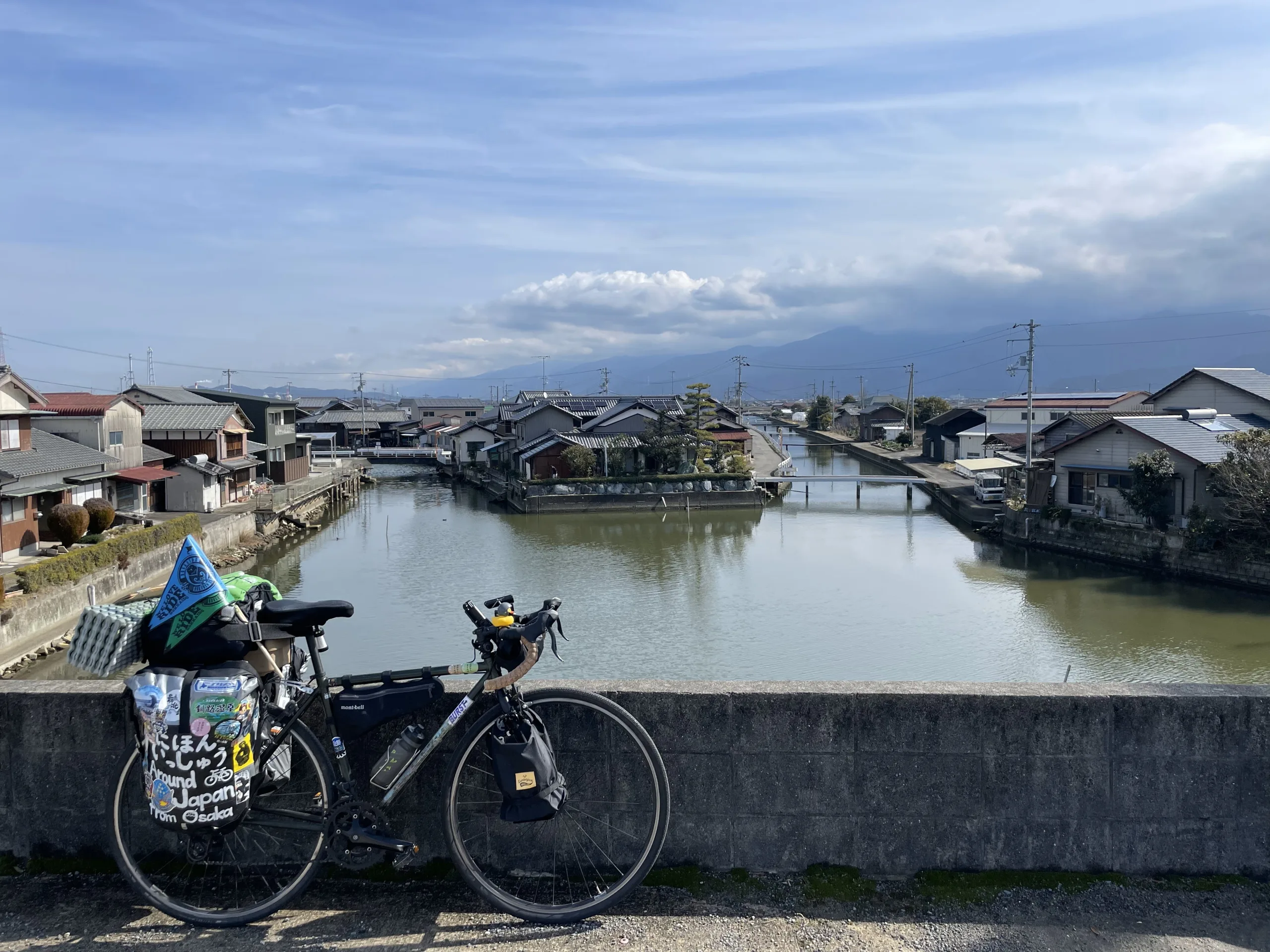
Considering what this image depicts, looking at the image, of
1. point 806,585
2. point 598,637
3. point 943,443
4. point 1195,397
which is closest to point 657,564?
point 806,585

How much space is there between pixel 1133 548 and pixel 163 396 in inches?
1248

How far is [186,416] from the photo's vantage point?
29156 millimetres

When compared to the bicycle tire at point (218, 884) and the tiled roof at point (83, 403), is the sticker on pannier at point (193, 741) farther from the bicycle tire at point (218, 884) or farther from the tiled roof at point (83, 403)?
the tiled roof at point (83, 403)

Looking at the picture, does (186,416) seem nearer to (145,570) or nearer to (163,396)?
(163,396)

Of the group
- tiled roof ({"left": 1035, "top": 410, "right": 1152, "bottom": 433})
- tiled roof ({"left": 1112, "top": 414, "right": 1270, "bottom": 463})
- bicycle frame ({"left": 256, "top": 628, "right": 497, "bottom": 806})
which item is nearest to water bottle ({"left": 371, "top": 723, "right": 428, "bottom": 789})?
bicycle frame ({"left": 256, "top": 628, "right": 497, "bottom": 806})

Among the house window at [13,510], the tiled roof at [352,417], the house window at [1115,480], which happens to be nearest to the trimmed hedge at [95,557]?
the house window at [13,510]

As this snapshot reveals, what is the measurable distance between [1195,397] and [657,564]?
17.2m

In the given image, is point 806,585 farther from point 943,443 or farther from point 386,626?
point 943,443

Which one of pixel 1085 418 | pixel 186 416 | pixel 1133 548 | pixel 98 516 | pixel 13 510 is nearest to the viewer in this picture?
pixel 13 510

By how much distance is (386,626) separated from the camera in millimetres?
16172

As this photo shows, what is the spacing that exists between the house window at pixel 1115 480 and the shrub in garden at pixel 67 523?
23.3 metres

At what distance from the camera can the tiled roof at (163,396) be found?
105 ft

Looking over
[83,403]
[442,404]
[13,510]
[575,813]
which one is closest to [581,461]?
[83,403]

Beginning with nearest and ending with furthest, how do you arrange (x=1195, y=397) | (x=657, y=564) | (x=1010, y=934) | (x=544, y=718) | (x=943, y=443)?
(x=1010, y=934) < (x=544, y=718) < (x=657, y=564) < (x=1195, y=397) < (x=943, y=443)
